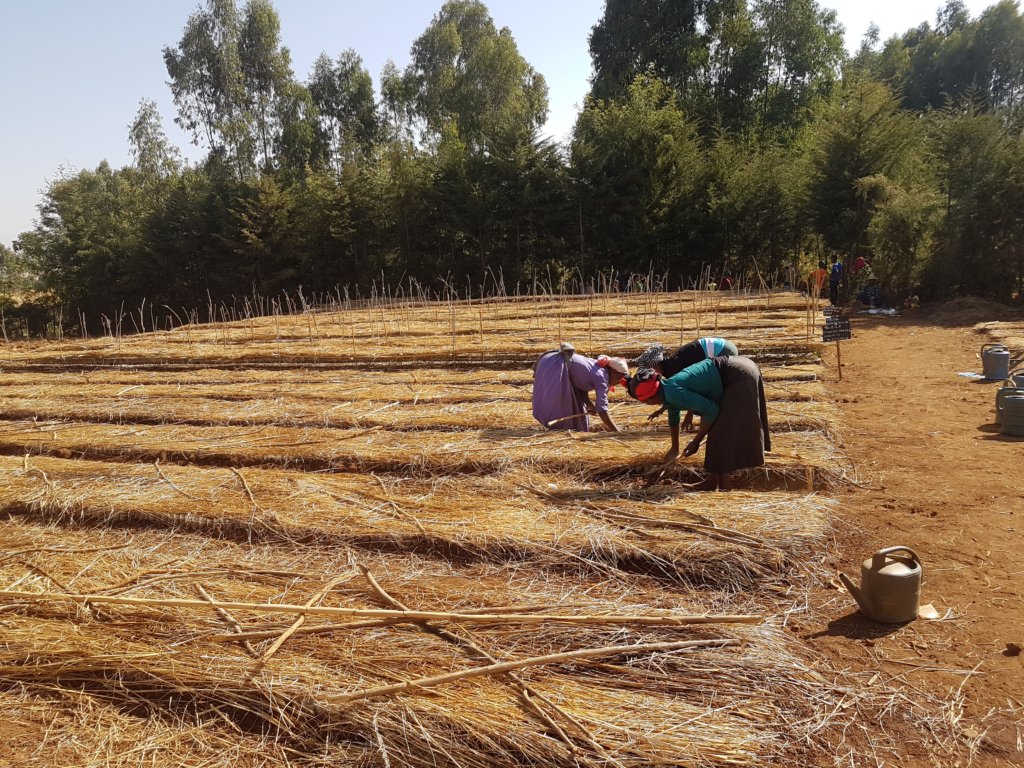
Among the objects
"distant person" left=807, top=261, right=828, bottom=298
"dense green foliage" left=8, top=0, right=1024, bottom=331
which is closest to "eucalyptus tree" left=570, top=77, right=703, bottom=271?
"dense green foliage" left=8, top=0, right=1024, bottom=331

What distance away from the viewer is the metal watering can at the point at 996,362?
236 inches

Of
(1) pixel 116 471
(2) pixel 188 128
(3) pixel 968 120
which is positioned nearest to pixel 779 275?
(3) pixel 968 120

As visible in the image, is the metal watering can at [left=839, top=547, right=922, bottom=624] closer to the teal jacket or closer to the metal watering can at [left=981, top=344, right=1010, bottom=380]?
the teal jacket

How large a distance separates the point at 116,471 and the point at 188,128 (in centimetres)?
2407

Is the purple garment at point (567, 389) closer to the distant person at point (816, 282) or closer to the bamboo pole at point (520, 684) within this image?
the bamboo pole at point (520, 684)

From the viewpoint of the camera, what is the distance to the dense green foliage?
12.7m

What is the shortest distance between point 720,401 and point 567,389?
1.25 meters

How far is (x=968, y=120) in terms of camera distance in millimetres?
10984

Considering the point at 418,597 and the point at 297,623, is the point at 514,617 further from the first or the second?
the point at 297,623

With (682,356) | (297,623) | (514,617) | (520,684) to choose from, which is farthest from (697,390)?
(297,623)

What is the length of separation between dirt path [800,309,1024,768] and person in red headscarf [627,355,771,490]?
0.58 meters

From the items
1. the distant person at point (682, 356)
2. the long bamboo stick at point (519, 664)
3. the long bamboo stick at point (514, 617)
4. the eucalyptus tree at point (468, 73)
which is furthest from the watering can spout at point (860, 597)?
the eucalyptus tree at point (468, 73)

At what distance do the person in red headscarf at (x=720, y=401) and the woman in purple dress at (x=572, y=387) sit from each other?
2.64ft

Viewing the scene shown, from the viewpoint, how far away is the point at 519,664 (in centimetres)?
203
